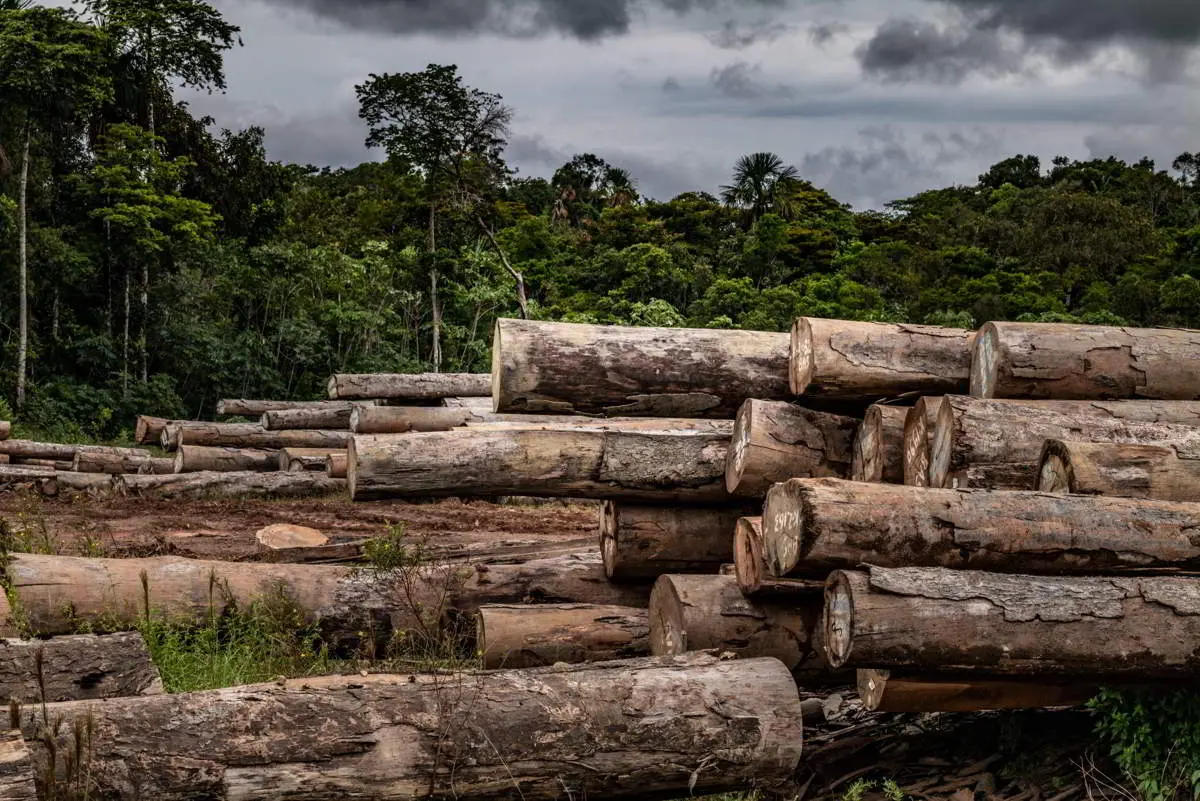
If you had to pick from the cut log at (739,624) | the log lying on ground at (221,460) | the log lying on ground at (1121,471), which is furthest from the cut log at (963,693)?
the log lying on ground at (221,460)

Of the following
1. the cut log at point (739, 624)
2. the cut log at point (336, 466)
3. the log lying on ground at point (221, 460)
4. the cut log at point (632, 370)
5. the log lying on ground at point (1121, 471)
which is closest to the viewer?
the log lying on ground at point (1121, 471)

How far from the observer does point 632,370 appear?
6426mm

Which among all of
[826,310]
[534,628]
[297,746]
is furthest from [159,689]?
[826,310]

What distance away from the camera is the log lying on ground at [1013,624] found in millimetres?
4504

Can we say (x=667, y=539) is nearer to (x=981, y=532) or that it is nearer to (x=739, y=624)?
(x=739, y=624)

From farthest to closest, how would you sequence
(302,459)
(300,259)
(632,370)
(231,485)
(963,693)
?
(300,259), (302,459), (231,485), (632,370), (963,693)

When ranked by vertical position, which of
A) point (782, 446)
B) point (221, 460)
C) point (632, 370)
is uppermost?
point (632, 370)

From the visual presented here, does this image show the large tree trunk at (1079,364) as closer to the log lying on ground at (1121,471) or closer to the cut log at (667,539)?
the log lying on ground at (1121,471)

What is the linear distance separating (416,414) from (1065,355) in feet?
34.3

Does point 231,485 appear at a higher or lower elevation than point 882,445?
lower

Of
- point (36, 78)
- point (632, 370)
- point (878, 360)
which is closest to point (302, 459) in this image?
point (632, 370)

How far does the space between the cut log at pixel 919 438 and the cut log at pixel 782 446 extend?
49 centimetres

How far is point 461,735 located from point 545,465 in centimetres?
272

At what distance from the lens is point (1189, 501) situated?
17.0 feet
